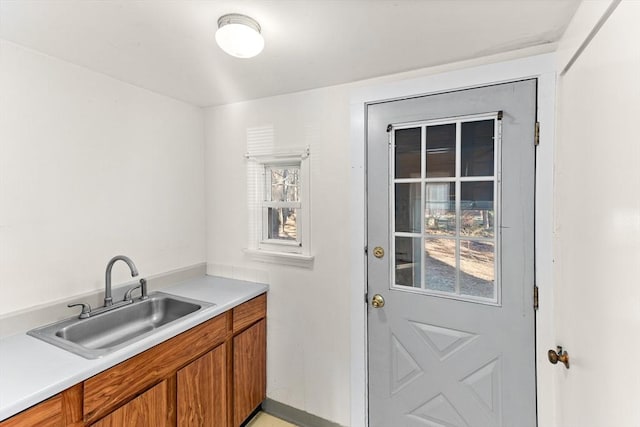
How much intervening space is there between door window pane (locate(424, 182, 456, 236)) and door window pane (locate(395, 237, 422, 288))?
0.39 feet

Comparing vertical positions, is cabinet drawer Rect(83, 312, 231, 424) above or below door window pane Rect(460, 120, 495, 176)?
below

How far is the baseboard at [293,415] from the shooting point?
1.94 meters

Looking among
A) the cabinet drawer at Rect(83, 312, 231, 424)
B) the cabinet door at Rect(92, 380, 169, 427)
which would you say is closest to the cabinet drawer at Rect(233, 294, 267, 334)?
the cabinet drawer at Rect(83, 312, 231, 424)

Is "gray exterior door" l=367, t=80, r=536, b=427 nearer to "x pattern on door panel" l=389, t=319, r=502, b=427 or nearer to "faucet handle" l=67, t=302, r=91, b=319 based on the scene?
"x pattern on door panel" l=389, t=319, r=502, b=427

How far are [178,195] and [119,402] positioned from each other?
4.46 feet

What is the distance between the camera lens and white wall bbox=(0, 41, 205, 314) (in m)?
1.39

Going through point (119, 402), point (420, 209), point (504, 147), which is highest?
point (504, 147)

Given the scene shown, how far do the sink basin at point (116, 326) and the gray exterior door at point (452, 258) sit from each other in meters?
1.15

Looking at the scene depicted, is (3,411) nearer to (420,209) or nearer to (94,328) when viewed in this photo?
(94,328)

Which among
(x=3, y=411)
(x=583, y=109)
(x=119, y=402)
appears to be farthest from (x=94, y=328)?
(x=583, y=109)

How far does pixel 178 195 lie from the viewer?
220cm

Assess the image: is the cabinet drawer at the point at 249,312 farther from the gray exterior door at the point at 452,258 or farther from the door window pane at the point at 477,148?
the door window pane at the point at 477,148

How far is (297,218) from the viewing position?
2070 millimetres

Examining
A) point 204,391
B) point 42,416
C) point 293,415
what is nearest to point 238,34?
point 42,416
